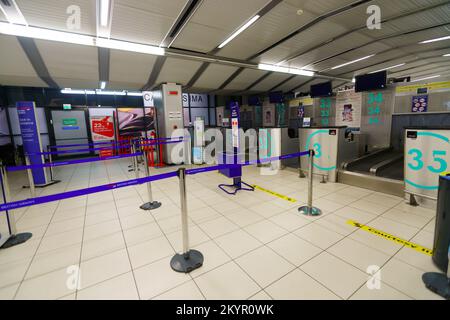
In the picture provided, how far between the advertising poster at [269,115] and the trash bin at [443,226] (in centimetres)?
775

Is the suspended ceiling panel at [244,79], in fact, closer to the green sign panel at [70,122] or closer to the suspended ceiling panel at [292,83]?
the suspended ceiling panel at [292,83]

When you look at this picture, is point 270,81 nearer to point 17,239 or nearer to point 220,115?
point 220,115

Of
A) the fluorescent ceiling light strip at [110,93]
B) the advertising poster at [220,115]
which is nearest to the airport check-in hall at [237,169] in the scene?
the fluorescent ceiling light strip at [110,93]

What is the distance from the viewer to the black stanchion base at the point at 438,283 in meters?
1.62

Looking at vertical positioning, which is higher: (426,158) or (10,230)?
(426,158)

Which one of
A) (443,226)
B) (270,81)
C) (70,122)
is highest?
(270,81)

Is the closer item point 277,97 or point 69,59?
point 69,59

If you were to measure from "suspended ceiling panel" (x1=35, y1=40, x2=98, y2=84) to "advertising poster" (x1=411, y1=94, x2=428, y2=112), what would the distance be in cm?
794

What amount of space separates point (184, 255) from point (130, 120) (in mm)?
9603

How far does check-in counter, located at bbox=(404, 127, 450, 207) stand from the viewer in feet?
9.61

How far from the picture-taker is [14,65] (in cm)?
473

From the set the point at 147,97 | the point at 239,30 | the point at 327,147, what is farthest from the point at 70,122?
the point at 327,147

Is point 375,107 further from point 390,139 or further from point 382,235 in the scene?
point 382,235

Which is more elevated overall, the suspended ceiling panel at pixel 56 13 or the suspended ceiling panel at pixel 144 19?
the suspended ceiling panel at pixel 144 19
